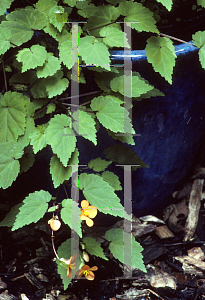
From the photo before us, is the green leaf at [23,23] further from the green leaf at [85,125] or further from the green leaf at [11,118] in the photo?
the green leaf at [85,125]

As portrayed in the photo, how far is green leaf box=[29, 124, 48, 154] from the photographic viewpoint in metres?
1.03

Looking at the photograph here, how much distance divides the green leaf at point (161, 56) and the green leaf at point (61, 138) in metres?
0.41

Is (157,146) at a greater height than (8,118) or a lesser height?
lesser

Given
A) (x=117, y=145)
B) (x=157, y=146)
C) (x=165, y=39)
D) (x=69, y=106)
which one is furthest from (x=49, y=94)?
(x=157, y=146)

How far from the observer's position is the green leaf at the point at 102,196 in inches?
40.6

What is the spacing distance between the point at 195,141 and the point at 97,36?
2.84 feet

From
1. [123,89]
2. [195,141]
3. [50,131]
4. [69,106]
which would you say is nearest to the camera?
[50,131]

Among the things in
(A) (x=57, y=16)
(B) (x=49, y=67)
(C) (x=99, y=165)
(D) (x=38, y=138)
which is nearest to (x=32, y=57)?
Result: (B) (x=49, y=67)

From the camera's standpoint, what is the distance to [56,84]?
109 centimetres

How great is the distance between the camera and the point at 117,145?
4.16ft

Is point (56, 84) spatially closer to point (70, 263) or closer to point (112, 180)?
point (112, 180)

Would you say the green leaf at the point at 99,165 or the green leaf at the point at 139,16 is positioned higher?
the green leaf at the point at 139,16

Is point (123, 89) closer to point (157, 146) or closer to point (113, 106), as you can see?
point (113, 106)

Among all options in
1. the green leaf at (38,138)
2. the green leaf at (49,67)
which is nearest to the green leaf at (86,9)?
the green leaf at (49,67)
